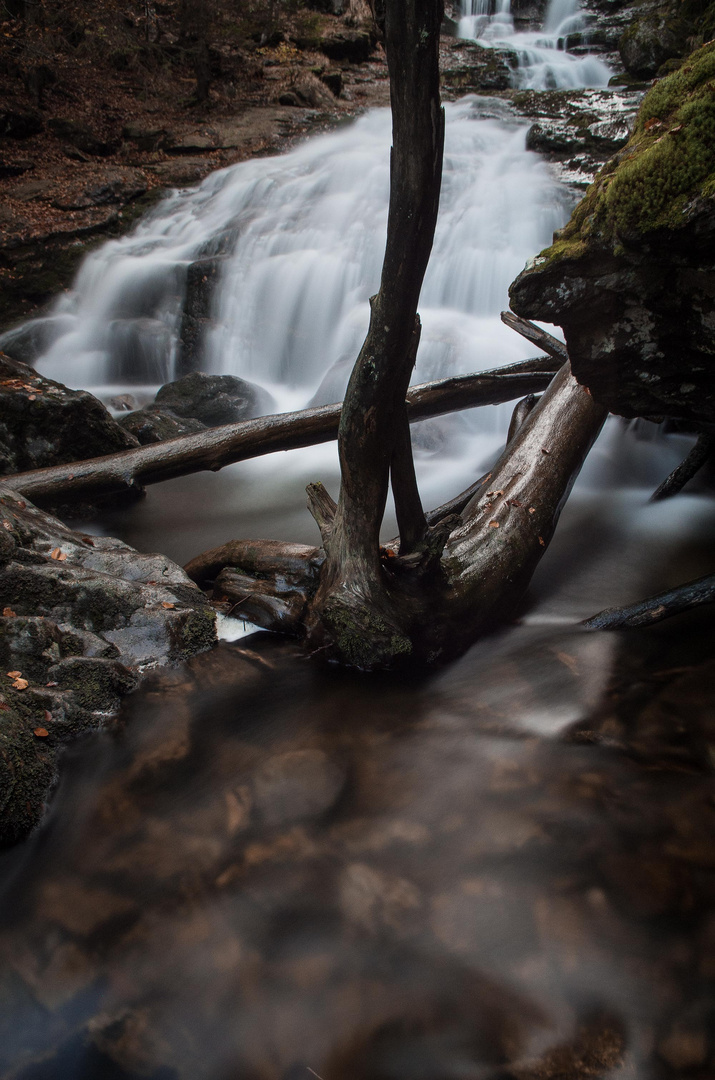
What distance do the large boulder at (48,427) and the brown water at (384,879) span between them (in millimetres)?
3556

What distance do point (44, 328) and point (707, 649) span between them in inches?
395

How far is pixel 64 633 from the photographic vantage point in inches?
134

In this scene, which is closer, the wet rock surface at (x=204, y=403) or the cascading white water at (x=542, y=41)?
the wet rock surface at (x=204, y=403)

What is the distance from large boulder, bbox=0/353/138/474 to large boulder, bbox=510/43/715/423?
15.4 ft

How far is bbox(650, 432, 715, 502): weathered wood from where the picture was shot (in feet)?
16.6

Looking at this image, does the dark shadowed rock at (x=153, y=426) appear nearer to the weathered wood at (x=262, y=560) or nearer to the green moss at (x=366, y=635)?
the weathered wood at (x=262, y=560)

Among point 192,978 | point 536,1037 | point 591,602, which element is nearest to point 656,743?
point 536,1037

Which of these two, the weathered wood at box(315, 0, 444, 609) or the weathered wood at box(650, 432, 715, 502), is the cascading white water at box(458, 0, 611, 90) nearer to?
the weathered wood at box(650, 432, 715, 502)

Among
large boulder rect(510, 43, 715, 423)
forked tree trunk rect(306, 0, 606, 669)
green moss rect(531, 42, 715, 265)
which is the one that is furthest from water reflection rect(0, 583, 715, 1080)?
green moss rect(531, 42, 715, 265)

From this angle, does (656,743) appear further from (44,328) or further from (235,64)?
(235,64)

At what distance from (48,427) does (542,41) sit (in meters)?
21.6

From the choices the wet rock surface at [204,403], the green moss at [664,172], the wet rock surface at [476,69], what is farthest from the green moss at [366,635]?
the wet rock surface at [476,69]

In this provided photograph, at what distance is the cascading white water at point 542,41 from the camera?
16.7 m

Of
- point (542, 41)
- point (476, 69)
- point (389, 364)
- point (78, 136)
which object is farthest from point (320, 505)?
point (542, 41)
